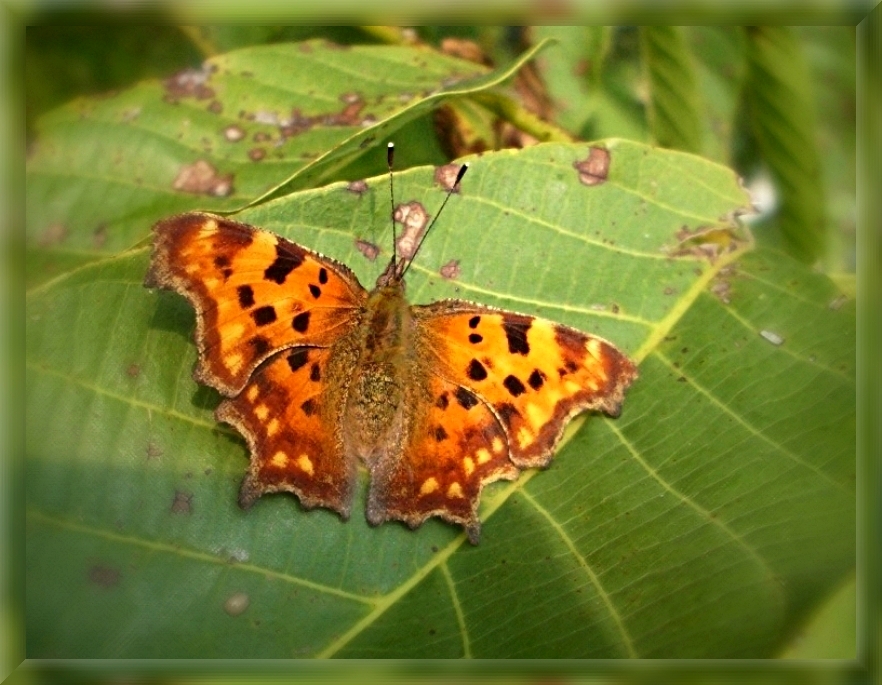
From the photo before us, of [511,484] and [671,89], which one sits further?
[671,89]

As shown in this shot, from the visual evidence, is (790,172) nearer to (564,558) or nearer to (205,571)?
(564,558)

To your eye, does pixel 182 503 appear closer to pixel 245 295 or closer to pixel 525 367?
pixel 245 295

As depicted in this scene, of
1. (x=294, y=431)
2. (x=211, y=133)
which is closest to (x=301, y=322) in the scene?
(x=294, y=431)

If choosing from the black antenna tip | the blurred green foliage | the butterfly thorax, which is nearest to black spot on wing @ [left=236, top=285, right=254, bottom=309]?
the butterfly thorax

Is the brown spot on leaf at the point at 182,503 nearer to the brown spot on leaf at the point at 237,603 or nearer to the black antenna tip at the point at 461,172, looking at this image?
the brown spot on leaf at the point at 237,603

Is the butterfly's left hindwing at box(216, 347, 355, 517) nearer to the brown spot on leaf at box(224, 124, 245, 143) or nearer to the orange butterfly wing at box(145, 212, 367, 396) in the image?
the orange butterfly wing at box(145, 212, 367, 396)

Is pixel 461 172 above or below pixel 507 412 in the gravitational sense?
above

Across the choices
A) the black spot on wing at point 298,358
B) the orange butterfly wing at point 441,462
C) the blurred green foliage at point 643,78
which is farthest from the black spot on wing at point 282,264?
the blurred green foliage at point 643,78
